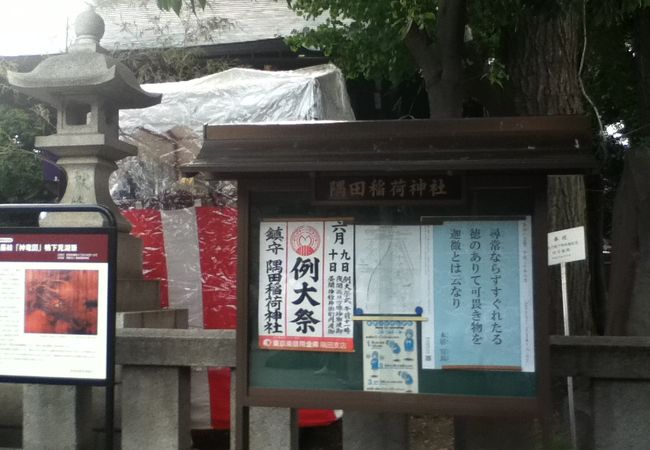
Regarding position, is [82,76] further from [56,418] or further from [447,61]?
[447,61]

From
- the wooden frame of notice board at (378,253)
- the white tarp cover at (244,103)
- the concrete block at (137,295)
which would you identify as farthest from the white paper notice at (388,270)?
the white tarp cover at (244,103)

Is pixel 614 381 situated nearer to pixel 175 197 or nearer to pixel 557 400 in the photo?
pixel 557 400

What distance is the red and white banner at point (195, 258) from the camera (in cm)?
887

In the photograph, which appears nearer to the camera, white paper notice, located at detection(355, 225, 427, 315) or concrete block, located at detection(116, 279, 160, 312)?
white paper notice, located at detection(355, 225, 427, 315)

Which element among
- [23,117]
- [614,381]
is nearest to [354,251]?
[614,381]

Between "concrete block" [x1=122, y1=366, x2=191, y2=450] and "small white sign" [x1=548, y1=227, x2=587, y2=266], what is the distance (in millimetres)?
3294

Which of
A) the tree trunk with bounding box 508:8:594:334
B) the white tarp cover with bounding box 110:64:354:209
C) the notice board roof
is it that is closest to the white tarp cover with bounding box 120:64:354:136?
the white tarp cover with bounding box 110:64:354:209

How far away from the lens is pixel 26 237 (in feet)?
16.3

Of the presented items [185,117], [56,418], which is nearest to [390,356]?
[56,418]

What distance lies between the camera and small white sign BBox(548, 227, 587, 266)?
20.5 feet

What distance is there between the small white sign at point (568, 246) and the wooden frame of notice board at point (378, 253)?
220 cm

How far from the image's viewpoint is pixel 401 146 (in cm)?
426

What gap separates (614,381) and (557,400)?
6.03 feet

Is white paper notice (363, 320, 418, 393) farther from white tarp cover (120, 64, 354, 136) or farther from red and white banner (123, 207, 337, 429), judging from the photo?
white tarp cover (120, 64, 354, 136)
